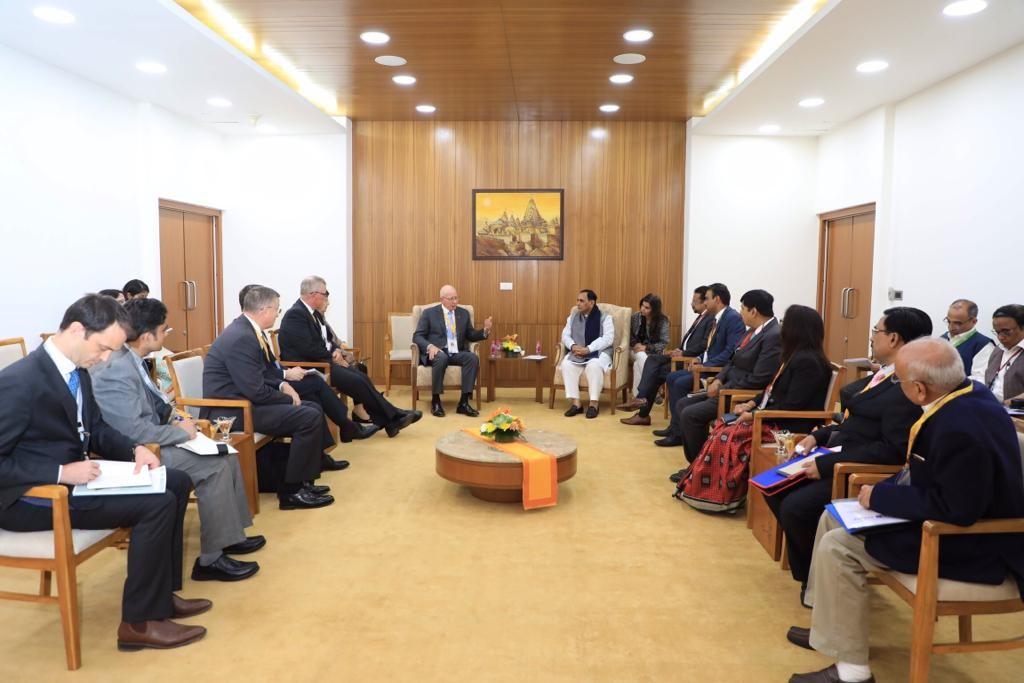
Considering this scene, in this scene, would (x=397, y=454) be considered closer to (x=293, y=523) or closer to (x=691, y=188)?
(x=293, y=523)

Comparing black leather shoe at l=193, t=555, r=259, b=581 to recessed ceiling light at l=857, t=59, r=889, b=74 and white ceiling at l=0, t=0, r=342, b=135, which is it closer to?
white ceiling at l=0, t=0, r=342, b=135

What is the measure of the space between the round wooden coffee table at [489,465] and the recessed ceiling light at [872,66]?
398cm

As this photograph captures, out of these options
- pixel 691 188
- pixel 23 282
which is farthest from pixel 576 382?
pixel 23 282

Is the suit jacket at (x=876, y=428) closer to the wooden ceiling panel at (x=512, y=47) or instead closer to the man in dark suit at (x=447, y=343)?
the wooden ceiling panel at (x=512, y=47)

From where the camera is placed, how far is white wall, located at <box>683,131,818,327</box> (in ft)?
30.4

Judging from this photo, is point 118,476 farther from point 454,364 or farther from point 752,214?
point 752,214

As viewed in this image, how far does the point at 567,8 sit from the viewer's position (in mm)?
5348

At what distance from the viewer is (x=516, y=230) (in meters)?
9.49

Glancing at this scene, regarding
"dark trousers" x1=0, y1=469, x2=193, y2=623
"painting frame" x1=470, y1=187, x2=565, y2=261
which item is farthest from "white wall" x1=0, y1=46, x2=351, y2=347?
"dark trousers" x1=0, y1=469, x2=193, y2=623

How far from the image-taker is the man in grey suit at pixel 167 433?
3482 millimetres

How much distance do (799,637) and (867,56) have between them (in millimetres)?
4765

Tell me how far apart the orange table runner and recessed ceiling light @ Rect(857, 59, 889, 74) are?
422cm

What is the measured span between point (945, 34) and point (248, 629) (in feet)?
19.1

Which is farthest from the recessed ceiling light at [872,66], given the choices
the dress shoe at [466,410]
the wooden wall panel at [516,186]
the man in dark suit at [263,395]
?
the man in dark suit at [263,395]
